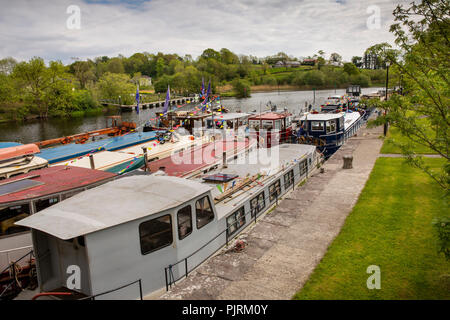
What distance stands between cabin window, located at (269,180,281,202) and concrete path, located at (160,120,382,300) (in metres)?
0.52

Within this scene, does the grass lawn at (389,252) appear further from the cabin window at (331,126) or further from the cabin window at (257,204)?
the cabin window at (331,126)

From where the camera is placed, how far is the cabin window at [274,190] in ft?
54.3

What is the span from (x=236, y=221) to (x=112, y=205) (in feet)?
18.8

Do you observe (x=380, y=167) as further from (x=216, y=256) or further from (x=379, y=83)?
(x=379, y=83)

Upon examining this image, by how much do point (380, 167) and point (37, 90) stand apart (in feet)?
250

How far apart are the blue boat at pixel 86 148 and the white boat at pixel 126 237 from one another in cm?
1271

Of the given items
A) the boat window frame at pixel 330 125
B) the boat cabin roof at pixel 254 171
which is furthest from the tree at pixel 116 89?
the boat cabin roof at pixel 254 171

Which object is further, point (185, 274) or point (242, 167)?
point (242, 167)

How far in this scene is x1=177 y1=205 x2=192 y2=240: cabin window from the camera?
32.5ft

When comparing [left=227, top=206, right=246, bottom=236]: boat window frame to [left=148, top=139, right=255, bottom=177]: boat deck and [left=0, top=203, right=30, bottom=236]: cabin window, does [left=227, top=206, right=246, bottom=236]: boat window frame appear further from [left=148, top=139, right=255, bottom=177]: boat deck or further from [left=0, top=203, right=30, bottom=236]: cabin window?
[left=0, top=203, right=30, bottom=236]: cabin window

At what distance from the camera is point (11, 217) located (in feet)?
34.6

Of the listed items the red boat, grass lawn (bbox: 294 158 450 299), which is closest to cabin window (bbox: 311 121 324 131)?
the red boat

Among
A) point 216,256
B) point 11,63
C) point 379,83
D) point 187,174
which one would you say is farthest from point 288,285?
point 379,83
